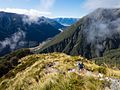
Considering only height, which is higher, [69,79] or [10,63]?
[69,79]

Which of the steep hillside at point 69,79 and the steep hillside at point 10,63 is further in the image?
the steep hillside at point 10,63

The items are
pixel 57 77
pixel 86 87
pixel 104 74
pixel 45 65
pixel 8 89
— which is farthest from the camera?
pixel 45 65

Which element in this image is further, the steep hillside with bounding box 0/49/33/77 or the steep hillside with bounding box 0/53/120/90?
the steep hillside with bounding box 0/49/33/77

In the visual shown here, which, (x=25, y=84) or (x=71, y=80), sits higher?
(x=71, y=80)

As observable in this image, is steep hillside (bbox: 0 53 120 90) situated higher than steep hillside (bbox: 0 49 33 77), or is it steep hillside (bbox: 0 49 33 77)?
steep hillside (bbox: 0 53 120 90)

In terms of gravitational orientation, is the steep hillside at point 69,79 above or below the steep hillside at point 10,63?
above

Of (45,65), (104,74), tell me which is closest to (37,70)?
(45,65)

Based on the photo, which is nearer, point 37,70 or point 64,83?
point 64,83

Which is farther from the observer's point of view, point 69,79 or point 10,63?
point 10,63

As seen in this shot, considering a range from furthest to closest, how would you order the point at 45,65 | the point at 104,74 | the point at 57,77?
the point at 45,65 < the point at 104,74 < the point at 57,77

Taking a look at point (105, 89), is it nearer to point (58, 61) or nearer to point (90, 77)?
point (90, 77)

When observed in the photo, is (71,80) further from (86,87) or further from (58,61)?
(58,61)
